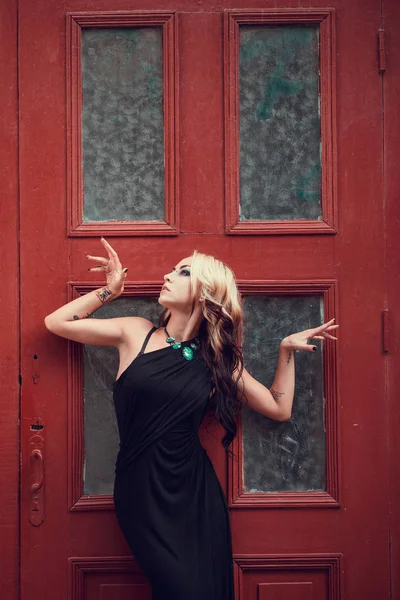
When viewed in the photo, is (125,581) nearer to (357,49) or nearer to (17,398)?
(17,398)

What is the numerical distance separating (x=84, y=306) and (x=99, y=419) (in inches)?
19.3

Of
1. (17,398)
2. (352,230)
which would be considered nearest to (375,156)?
(352,230)

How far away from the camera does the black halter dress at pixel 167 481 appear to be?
2.52 meters

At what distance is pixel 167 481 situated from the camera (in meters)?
2.58

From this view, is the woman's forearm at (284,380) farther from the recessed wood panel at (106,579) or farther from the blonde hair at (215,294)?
the recessed wood panel at (106,579)

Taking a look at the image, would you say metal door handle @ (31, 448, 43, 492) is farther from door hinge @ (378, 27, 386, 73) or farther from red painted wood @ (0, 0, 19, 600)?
door hinge @ (378, 27, 386, 73)

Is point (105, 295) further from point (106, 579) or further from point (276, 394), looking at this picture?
point (106, 579)

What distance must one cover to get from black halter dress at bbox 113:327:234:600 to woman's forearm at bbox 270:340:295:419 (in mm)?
300

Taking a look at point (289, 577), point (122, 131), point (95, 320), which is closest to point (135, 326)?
point (95, 320)

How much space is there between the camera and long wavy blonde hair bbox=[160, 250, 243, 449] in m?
2.61

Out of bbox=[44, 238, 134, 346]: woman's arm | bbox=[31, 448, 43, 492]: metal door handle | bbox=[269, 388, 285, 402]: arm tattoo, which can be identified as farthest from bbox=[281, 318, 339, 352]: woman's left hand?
bbox=[31, 448, 43, 492]: metal door handle

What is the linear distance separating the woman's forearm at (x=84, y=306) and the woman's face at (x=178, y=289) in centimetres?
19

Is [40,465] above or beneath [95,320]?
beneath

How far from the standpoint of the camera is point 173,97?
2908mm
